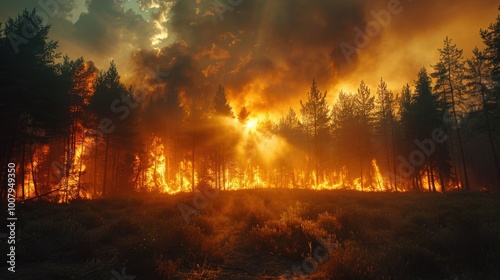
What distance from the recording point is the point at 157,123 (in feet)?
148

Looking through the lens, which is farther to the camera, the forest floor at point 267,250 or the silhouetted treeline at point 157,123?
the silhouetted treeline at point 157,123

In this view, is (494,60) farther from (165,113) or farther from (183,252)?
(165,113)

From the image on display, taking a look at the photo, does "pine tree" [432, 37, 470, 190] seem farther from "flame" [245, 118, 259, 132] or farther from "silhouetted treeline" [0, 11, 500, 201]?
"flame" [245, 118, 259, 132]

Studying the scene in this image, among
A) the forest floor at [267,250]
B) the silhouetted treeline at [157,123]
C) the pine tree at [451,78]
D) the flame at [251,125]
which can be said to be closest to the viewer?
the forest floor at [267,250]

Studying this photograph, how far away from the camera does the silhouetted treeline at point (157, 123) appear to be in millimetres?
20547

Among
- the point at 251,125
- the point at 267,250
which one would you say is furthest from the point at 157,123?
the point at 267,250

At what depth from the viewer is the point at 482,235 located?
8.63m

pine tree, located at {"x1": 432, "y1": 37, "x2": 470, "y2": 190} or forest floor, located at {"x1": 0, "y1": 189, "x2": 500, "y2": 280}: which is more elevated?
pine tree, located at {"x1": 432, "y1": 37, "x2": 470, "y2": 190}

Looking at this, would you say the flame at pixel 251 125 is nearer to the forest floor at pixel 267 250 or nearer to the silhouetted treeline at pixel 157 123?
the silhouetted treeline at pixel 157 123

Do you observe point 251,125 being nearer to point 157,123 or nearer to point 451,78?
point 157,123

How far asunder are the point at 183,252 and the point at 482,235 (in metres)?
9.94

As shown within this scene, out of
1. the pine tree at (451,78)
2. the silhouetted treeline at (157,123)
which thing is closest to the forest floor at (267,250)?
the silhouetted treeline at (157,123)

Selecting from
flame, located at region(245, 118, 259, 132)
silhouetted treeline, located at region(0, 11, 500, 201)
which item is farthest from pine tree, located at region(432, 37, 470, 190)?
flame, located at region(245, 118, 259, 132)

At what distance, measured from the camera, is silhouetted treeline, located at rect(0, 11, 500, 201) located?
67.4ft
